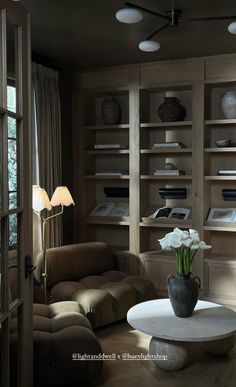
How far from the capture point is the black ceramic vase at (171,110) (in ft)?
16.1

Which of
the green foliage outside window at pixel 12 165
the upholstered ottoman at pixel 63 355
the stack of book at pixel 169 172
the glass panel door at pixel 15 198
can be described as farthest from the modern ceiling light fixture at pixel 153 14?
the upholstered ottoman at pixel 63 355

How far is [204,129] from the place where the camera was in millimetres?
4766

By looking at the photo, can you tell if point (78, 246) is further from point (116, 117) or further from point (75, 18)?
point (75, 18)

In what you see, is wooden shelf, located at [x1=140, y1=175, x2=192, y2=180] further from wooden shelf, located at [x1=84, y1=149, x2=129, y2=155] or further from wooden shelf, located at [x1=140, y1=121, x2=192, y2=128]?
wooden shelf, located at [x1=140, y1=121, x2=192, y2=128]

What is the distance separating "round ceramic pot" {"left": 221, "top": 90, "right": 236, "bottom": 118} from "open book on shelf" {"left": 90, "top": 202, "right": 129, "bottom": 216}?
1581 millimetres

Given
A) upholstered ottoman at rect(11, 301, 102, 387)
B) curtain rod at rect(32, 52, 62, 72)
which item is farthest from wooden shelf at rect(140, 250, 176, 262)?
curtain rod at rect(32, 52, 62, 72)

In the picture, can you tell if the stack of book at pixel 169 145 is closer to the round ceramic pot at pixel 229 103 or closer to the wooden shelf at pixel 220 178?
the wooden shelf at pixel 220 178

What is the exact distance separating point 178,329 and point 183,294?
263 mm

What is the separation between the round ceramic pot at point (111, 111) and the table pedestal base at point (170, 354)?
2822mm

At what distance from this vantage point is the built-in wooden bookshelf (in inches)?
187

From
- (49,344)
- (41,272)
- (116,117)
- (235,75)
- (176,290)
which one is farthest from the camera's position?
(116,117)

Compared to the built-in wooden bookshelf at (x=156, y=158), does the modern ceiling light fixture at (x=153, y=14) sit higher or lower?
higher

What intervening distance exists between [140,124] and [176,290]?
2361 mm

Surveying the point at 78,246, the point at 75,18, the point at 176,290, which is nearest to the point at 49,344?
the point at 176,290
